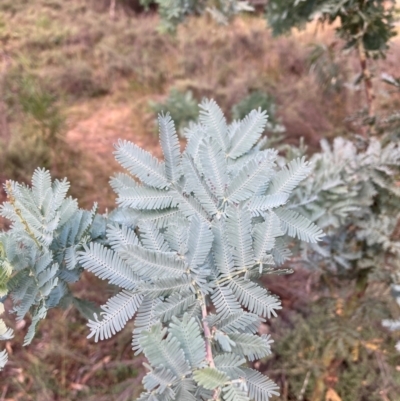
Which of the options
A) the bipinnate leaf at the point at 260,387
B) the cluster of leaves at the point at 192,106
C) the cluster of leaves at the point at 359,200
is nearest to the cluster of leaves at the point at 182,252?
the bipinnate leaf at the point at 260,387

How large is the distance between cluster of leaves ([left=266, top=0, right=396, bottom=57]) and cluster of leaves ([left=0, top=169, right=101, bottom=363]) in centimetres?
80

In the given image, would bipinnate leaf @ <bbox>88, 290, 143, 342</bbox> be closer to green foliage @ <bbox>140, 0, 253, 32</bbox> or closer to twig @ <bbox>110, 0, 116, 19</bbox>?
green foliage @ <bbox>140, 0, 253, 32</bbox>

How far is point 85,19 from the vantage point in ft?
15.5

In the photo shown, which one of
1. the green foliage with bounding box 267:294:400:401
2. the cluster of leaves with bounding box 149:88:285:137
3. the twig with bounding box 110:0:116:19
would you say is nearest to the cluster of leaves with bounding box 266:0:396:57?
the green foliage with bounding box 267:294:400:401

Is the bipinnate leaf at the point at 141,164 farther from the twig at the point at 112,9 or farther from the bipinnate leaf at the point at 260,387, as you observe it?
the twig at the point at 112,9

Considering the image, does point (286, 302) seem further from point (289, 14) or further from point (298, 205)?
point (289, 14)

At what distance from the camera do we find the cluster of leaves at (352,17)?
108cm

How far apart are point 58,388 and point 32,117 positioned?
6.76 feet

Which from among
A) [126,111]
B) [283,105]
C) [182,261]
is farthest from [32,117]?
[182,261]

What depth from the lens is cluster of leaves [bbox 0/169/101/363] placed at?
54cm

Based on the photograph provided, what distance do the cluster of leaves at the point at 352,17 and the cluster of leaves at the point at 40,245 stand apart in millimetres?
799

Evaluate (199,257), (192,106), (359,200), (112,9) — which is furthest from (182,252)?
(112,9)

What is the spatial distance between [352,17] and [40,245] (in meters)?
1.02

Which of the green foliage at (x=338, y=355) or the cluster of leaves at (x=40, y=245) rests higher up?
the cluster of leaves at (x=40, y=245)
